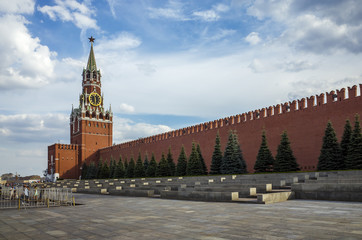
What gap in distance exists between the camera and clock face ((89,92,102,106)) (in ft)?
185

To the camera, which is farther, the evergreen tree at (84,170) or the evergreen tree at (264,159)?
the evergreen tree at (84,170)

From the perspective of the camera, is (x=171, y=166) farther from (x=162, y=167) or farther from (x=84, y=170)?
(x=84, y=170)

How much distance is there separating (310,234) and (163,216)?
3425 mm

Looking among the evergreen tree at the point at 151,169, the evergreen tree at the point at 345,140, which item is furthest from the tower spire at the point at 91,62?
the evergreen tree at the point at 345,140

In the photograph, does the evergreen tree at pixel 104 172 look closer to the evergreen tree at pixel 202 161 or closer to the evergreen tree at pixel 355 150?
the evergreen tree at pixel 202 161

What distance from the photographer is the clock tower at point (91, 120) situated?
2105 inches

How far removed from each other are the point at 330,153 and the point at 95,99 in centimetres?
4639

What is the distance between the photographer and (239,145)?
2442cm

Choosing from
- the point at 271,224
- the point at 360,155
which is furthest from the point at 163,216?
the point at 360,155

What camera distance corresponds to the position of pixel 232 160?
22875 mm

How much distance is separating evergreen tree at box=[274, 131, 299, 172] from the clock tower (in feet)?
130

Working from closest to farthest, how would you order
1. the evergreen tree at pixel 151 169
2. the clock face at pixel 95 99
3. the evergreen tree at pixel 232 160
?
the evergreen tree at pixel 232 160
the evergreen tree at pixel 151 169
the clock face at pixel 95 99

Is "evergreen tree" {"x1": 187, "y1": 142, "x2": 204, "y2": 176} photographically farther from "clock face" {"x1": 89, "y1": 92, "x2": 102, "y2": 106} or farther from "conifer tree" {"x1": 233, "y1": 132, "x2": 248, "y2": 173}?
"clock face" {"x1": 89, "y1": 92, "x2": 102, "y2": 106}

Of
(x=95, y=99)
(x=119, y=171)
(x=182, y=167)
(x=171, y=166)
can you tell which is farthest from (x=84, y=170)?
(x=182, y=167)
